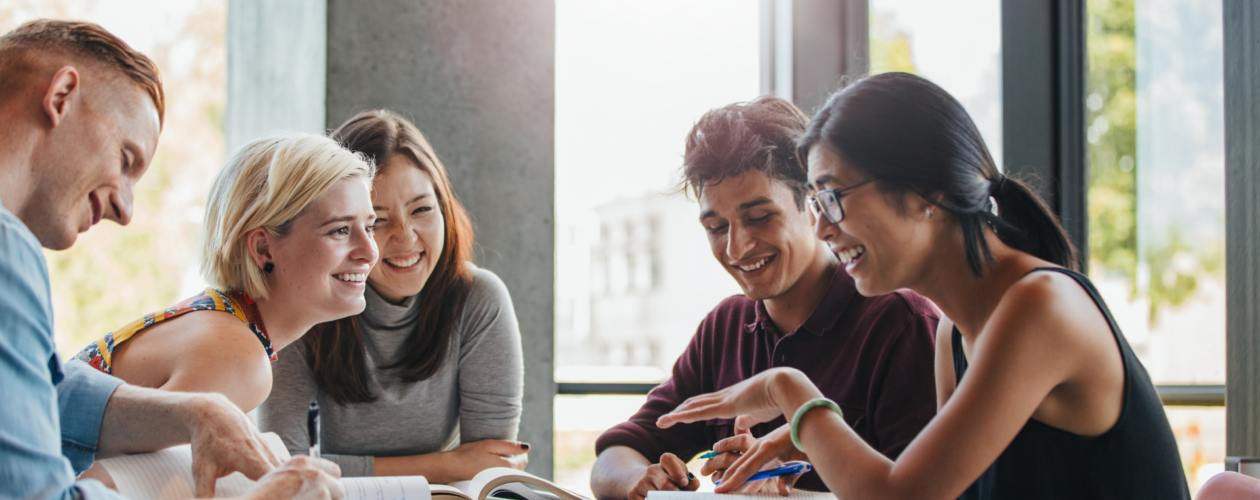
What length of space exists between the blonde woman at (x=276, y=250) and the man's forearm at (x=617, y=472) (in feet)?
2.06

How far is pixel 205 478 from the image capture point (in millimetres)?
972

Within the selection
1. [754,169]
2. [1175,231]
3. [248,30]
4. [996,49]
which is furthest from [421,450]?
[1175,231]

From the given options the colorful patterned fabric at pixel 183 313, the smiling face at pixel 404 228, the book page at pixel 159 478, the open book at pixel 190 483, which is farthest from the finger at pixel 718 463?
the smiling face at pixel 404 228

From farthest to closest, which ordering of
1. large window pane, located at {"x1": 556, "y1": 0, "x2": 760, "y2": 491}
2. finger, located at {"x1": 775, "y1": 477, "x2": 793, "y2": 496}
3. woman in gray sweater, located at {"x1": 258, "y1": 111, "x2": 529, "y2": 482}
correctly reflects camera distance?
large window pane, located at {"x1": 556, "y1": 0, "x2": 760, "y2": 491}
woman in gray sweater, located at {"x1": 258, "y1": 111, "x2": 529, "y2": 482}
finger, located at {"x1": 775, "y1": 477, "x2": 793, "y2": 496}

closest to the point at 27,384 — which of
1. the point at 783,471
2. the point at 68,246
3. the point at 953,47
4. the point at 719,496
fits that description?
the point at 68,246

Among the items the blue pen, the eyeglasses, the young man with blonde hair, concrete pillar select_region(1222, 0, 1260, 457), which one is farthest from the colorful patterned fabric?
concrete pillar select_region(1222, 0, 1260, 457)

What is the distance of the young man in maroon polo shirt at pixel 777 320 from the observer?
141cm

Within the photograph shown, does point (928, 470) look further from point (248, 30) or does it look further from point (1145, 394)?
point (248, 30)

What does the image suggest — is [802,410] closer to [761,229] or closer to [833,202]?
[833,202]

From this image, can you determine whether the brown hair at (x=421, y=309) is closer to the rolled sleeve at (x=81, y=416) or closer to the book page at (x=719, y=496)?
the rolled sleeve at (x=81, y=416)

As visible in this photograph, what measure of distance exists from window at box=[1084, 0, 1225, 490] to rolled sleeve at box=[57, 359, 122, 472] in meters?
2.85

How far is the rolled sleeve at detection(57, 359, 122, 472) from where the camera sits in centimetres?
105

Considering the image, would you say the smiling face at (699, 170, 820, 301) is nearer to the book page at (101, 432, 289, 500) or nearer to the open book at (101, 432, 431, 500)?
Result: the open book at (101, 432, 431, 500)

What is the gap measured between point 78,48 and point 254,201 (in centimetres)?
50
